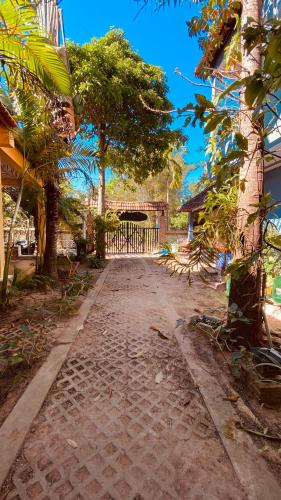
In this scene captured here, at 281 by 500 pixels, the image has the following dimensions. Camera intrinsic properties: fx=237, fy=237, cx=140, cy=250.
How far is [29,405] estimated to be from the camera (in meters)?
2.01

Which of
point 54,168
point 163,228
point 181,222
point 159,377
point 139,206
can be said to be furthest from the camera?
point 181,222

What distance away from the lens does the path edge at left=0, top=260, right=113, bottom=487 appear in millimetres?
1587

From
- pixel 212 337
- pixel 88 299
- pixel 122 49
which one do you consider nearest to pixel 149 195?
pixel 122 49

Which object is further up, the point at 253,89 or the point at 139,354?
the point at 253,89

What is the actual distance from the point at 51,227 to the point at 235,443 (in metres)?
5.61

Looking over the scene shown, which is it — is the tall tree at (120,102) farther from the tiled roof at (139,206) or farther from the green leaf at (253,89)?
the green leaf at (253,89)

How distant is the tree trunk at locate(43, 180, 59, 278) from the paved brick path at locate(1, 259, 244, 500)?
362cm

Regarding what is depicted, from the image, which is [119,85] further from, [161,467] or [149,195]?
[149,195]

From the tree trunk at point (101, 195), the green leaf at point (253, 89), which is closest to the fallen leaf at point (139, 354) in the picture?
the green leaf at point (253, 89)

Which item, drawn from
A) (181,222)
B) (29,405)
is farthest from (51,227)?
(181,222)

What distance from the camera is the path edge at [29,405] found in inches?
62.5

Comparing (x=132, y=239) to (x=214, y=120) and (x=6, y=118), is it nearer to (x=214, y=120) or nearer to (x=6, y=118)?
(x=6, y=118)

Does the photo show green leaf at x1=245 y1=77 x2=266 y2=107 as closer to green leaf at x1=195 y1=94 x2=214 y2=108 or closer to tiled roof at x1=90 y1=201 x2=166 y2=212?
green leaf at x1=195 y1=94 x2=214 y2=108

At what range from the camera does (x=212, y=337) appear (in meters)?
3.05
